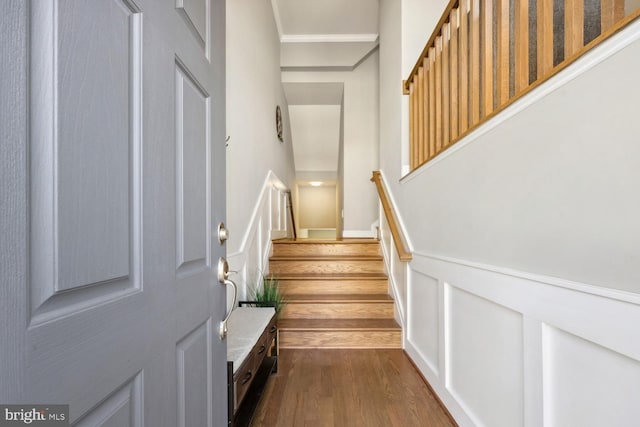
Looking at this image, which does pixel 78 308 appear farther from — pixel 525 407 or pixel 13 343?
pixel 525 407

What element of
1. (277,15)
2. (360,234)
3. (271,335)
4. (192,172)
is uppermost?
(277,15)

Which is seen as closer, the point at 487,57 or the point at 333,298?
the point at 487,57

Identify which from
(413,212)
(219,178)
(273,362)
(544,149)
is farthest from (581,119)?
(273,362)

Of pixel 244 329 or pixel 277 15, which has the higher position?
pixel 277 15

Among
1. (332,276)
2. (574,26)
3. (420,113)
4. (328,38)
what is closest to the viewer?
(574,26)

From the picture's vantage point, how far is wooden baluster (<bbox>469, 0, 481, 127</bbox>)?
161cm

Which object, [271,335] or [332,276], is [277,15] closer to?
[332,276]

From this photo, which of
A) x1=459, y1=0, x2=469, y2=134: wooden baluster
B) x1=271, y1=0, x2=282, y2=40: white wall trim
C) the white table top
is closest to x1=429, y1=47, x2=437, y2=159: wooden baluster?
x1=459, y1=0, x2=469, y2=134: wooden baluster

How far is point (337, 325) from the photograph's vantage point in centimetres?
279

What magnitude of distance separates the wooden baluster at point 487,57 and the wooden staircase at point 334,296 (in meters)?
1.89

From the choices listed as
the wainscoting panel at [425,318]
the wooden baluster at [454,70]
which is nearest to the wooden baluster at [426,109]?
the wooden baluster at [454,70]

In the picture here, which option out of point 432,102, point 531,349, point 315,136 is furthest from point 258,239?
point 315,136

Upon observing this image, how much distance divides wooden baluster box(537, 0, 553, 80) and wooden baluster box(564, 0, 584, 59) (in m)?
0.09

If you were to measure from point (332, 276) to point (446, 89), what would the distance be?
79.5 inches
